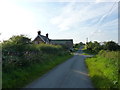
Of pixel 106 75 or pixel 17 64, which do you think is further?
pixel 17 64

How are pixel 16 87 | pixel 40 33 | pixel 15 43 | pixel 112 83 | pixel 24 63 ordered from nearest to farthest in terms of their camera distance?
pixel 16 87 < pixel 112 83 < pixel 24 63 < pixel 15 43 < pixel 40 33

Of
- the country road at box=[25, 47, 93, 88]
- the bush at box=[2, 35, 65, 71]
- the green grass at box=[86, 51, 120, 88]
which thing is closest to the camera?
the green grass at box=[86, 51, 120, 88]

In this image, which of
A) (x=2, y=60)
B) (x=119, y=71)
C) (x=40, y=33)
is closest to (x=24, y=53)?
(x=2, y=60)

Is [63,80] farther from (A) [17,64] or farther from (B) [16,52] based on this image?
(B) [16,52]

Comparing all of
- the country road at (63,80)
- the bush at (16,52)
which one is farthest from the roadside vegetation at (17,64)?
the country road at (63,80)

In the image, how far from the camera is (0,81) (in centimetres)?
758

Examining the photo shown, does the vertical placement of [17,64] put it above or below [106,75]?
above

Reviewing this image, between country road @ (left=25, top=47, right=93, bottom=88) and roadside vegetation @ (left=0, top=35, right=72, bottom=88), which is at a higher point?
roadside vegetation @ (left=0, top=35, right=72, bottom=88)

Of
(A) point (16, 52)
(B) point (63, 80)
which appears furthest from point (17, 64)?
(B) point (63, 80)

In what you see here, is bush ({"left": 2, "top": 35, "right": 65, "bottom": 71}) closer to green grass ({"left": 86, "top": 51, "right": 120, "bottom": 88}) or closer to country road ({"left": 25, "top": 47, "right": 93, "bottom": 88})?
country road ({"left": 25, "top": 47, "right": 93, "bottom": 88})

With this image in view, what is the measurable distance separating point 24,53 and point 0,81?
18.8 ft

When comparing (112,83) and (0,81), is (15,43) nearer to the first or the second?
(0,81)

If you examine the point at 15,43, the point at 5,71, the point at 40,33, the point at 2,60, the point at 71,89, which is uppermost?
the point at 40,33

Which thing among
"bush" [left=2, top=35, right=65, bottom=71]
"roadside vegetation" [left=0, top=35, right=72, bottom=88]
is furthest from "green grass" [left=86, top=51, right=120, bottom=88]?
"bush" [left=2, top=35, right=65, bottom=71]
